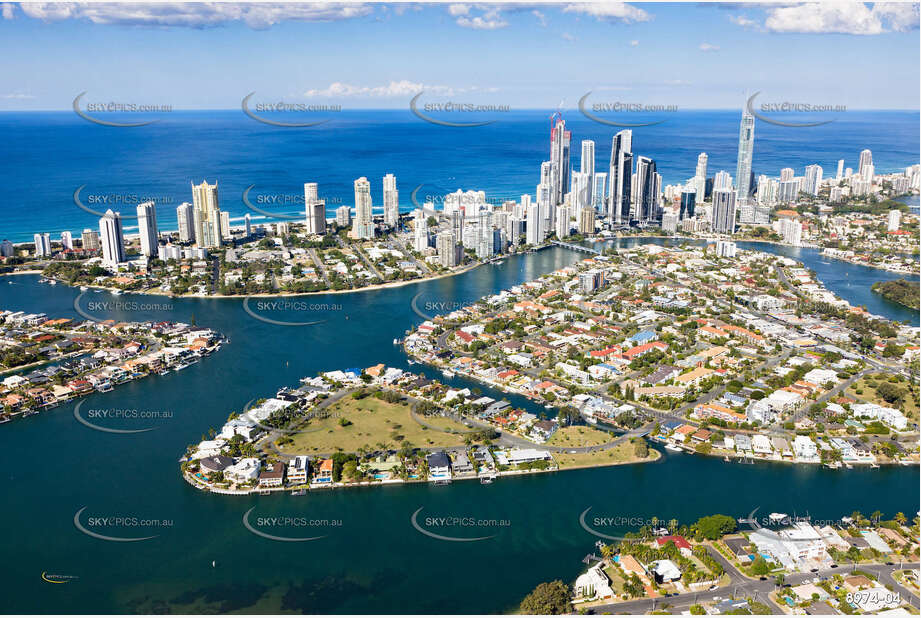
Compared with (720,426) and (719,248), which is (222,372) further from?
(719,248)

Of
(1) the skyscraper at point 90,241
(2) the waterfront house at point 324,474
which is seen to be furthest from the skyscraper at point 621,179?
(2) the waterfront house at point 324,474

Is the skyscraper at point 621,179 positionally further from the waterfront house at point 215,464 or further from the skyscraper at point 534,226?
the waterfront house at point 215,464

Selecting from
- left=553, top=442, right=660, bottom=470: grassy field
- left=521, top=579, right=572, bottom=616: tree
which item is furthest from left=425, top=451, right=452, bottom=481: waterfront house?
left=521, top=579, right=572, bottom=616: tree

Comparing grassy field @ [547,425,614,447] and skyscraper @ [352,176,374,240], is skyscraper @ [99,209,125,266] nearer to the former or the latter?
skyscraper @ [352,176,374,240]

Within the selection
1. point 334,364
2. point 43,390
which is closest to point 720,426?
point 334,364

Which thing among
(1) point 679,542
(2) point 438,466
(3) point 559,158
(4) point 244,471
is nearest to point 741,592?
(1) point 679,542

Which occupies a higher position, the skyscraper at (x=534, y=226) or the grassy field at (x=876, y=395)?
the skyscraper at (x=534, y=226)
